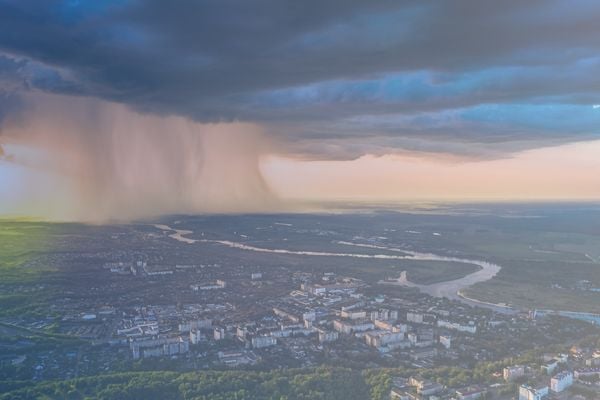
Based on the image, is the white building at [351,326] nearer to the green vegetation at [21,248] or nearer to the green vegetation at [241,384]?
the green vegetation at [241,384]

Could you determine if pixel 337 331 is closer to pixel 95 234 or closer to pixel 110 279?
pixel 110 279

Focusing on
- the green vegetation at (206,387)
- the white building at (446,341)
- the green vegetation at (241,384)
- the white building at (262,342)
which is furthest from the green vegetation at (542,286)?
the green vegetation at (206,387)

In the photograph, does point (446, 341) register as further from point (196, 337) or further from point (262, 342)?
point (196, 337)

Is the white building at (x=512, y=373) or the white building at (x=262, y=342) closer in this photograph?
the white building at (x=512, y=373)

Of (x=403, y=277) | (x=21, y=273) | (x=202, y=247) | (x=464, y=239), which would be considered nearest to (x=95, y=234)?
(x=202, y=247)

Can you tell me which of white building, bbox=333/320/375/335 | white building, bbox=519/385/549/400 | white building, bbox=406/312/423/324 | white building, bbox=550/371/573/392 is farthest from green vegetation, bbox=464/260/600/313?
white building, bbox=519/385/549/400

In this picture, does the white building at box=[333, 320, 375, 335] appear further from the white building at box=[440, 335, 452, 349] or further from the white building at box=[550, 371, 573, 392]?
the white building at box=[550, 371, 573, 392]

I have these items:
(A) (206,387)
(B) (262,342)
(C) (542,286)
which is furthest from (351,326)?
(C) (542,286)

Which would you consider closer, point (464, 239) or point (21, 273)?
point (21, 273)
